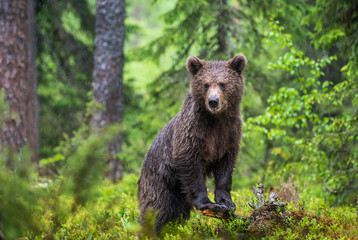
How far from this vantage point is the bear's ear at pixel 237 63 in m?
5.06

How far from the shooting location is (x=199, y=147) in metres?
4.79

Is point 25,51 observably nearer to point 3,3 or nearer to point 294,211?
point 3,3

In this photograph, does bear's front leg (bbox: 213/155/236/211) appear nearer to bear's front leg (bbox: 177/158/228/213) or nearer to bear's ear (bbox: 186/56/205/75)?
bear's front leg (bbox: 177/158/228/213)

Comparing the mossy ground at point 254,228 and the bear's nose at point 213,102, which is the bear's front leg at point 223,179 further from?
the bear's nose at point 213,102

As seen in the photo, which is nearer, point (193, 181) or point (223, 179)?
point (193, 181)

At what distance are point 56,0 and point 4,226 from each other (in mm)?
11557

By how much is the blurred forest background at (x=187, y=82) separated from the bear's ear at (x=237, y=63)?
198cm

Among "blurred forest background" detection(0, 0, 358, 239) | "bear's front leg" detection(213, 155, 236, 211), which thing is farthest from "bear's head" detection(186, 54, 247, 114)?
"blurred forest background" detection(0, 0, 358, 239)

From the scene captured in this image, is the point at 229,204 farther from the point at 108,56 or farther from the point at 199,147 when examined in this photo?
the point at 108,56

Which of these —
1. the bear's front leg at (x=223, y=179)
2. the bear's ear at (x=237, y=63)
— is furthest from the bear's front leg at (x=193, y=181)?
the bear's ear at (x=237, y=63)

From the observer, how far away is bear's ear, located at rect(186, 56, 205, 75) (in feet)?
16.8

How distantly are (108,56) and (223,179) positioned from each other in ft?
23.3

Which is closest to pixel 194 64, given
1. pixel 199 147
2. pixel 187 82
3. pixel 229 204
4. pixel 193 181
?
pixel 199 147

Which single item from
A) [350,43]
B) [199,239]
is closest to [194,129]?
[199,239]
